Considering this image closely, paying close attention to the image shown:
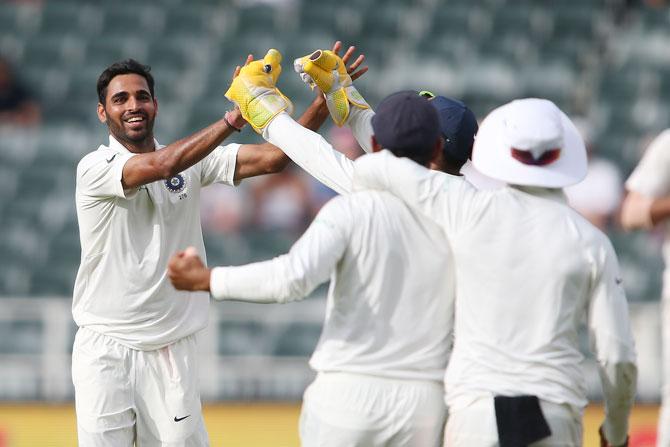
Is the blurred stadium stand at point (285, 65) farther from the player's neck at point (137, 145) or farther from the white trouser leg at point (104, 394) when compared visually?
the white trouser leg at point (104, 394)

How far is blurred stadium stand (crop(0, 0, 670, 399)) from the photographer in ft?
40.2

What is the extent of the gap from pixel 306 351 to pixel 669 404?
5.70 m

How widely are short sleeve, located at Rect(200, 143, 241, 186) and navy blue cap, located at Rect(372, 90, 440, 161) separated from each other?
151cm

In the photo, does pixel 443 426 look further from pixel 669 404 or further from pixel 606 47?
pixel 606 47

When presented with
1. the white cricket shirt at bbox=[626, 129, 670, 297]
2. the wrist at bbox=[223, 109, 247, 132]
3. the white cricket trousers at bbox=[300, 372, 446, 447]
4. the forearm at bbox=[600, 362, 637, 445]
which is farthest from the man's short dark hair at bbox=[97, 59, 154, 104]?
the forearm at bbox=[600, 362, 637, 445]

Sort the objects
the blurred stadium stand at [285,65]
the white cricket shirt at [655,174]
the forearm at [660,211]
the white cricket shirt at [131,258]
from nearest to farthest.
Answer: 1. the forearm at [660,211]
2. the white cricket shirt at [655,174]
3. the white cricket shirt at [131,258]
4. the blurred stadium stand at [285,65]

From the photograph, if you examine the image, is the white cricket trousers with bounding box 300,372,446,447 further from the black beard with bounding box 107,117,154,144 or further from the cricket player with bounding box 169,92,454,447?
the black beard with bounding box 107,117,154,144

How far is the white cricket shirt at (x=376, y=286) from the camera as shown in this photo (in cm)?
446

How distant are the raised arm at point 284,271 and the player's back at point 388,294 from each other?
0.06 metres

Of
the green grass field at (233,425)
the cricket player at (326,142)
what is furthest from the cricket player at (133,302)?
the green grass field at (233,425)

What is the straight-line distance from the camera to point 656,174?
16.6 ft

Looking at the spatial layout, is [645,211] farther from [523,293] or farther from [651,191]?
[523,293]

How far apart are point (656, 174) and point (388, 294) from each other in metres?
1.22

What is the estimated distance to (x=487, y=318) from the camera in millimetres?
4457
